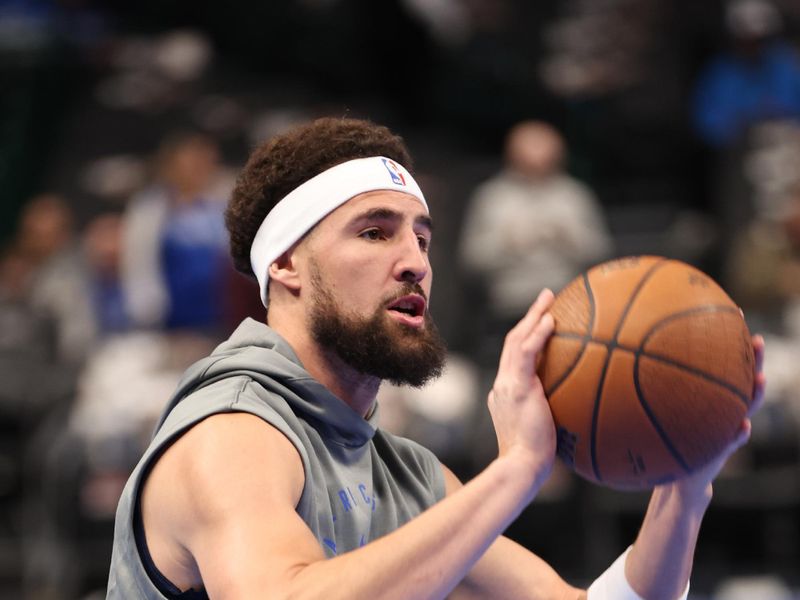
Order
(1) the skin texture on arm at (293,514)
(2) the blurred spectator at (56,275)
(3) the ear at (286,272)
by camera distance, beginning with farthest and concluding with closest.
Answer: (2) the blurred spectator at (56,275), (3) the ear at (286,272), (1) the skin texture on arm at (293,514)

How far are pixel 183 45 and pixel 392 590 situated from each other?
11.1m

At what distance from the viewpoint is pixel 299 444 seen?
3379 millimetres

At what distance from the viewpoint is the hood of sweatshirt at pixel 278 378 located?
3.55 m

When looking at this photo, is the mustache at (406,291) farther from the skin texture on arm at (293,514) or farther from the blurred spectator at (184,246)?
the blurred spectator at (184,246)

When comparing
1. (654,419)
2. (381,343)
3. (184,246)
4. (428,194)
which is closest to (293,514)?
(381,343)

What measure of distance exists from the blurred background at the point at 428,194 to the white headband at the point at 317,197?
15.0ft

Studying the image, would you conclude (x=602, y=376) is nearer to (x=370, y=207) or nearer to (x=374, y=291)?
(x=374, y=291)

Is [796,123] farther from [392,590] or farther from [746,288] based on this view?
[392,590]

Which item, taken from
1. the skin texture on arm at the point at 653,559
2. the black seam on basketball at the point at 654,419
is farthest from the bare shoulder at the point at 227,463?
the skin texture on arm at the point at 653,559

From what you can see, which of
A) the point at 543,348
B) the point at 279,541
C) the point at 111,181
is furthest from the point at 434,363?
the point at 111,181

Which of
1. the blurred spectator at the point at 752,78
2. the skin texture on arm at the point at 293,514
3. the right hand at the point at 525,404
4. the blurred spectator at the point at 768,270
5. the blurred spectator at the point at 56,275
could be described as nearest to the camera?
the skin texture on arm at the point at 293,514

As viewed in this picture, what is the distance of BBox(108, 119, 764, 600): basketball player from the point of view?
3.02m

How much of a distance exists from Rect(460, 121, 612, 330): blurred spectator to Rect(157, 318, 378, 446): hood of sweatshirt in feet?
18.4

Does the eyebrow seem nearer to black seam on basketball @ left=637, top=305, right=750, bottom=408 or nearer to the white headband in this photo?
the white headband
